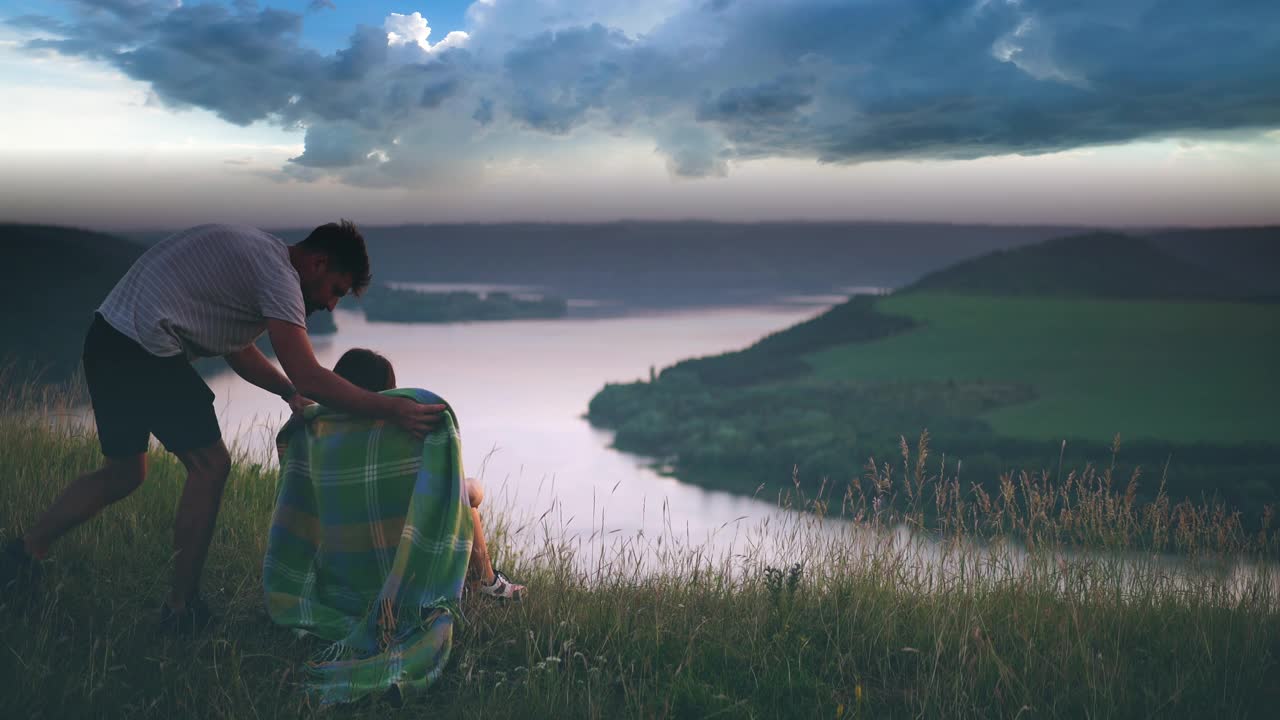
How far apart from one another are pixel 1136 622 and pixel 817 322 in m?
136

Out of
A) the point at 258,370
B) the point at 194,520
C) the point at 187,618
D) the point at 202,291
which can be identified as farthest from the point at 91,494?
the point at 202,291

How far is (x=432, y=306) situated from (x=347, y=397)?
14492 cm

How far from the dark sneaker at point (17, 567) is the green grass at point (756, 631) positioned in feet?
0.17

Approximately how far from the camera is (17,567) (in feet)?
11.6

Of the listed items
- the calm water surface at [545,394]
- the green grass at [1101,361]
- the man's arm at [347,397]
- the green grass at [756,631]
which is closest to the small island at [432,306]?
the calm water surface at [545,394]

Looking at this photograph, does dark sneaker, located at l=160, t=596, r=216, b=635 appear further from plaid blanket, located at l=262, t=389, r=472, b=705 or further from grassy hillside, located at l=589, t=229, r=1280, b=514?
grassy hillside, located at l=589, t=229, r=1280, b=514

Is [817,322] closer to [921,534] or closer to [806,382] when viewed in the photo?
[806,382]

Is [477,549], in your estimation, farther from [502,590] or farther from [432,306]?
[432,306]

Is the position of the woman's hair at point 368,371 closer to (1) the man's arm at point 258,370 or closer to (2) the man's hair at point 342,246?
(2) the man's hair at point 342,246

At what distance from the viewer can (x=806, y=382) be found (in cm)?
11100

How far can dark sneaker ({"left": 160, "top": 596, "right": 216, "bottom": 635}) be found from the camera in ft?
11.2

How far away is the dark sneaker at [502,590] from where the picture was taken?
3641mm

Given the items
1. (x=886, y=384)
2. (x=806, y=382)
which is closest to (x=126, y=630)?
(x=886, y=384)

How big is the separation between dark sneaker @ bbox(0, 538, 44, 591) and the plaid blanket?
1031mm
